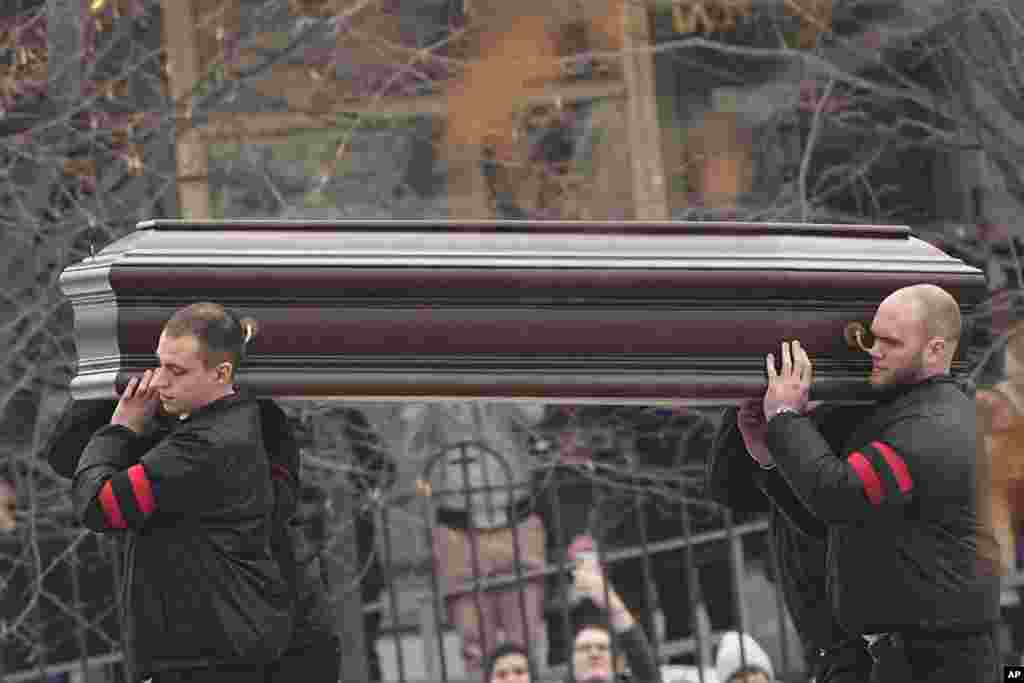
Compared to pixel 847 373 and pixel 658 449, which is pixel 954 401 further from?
pixel 658 449

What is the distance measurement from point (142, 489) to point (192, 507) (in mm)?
135

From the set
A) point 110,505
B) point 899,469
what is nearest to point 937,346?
point 899,469

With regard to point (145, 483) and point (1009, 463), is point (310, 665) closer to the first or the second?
point (145, 483)

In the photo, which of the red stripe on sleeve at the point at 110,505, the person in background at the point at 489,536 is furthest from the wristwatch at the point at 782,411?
the person in background at the point at 489,536

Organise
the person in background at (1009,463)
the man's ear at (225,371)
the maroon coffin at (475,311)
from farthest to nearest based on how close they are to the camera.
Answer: the person in background at (1009,463) < the maroon coffin at (475,311) < the man's ear at (225,371)

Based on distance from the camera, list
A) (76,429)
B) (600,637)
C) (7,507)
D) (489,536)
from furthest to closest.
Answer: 1. (489,536)
2. (7,507)
3. (600,637)
4. (76,429)

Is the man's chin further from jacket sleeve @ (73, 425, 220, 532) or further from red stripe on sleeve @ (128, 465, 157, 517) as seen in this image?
red stripe on sleeve @ (128, 465, 157, 517)

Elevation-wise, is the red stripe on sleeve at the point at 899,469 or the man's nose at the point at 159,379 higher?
the man's nose at the point at 159,379

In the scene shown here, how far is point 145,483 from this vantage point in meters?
4.73

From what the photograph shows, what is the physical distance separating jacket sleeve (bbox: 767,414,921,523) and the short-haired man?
1211 mm

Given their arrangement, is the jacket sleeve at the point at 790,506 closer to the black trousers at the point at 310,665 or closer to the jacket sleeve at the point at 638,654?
the black trousers at the point at 310,665

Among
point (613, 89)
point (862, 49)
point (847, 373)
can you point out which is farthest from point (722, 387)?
point (613, 89)

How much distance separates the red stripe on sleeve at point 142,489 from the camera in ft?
15.5

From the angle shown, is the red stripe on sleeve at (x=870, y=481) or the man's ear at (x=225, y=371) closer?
the red stripe on sleeve at (x=870, y=481)
